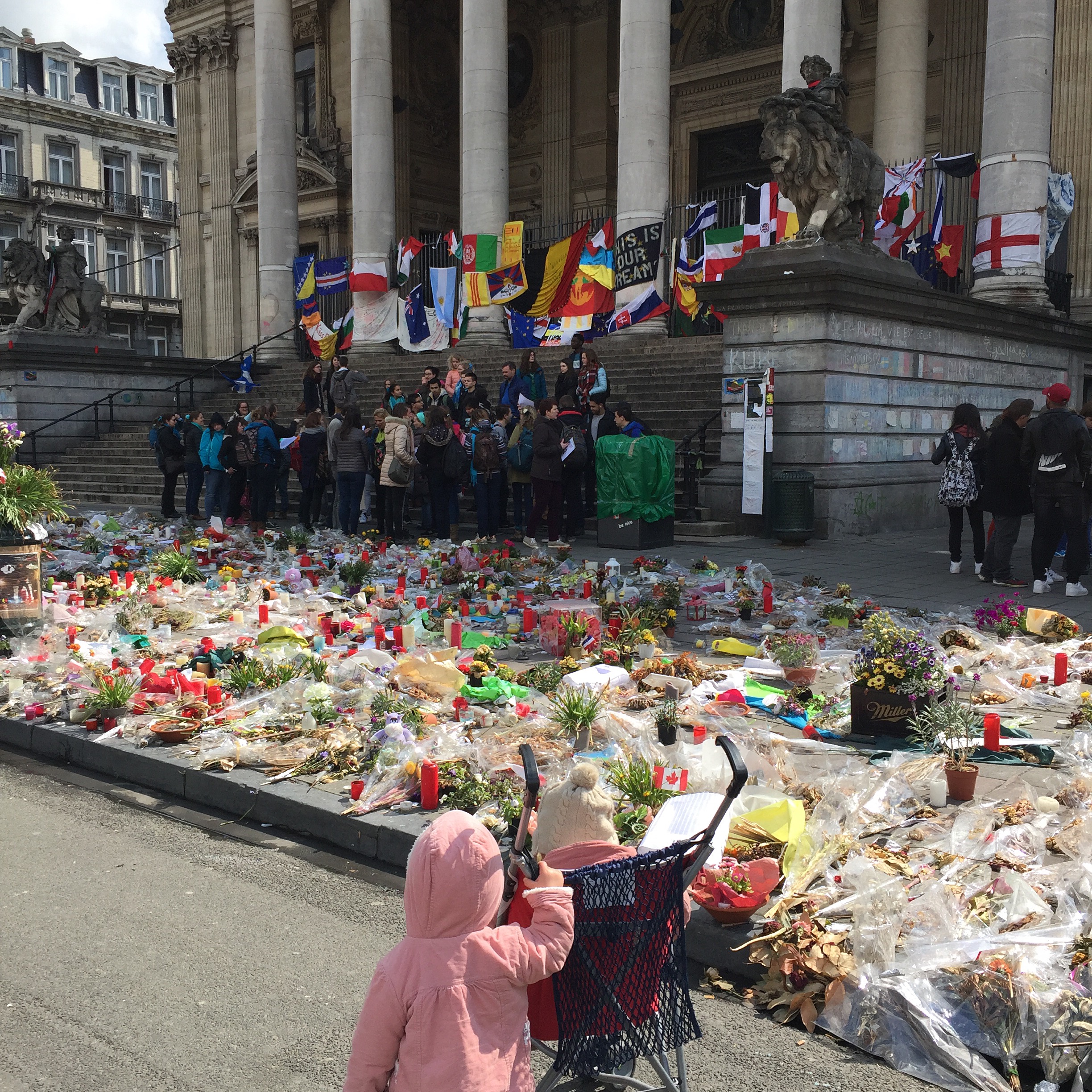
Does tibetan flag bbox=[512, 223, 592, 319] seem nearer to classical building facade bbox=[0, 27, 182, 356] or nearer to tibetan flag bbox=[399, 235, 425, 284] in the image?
tibetan flag bbox=[399, 235, 425, 284]

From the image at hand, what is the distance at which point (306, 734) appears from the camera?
21.7 feet

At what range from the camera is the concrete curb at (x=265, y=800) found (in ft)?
13.9

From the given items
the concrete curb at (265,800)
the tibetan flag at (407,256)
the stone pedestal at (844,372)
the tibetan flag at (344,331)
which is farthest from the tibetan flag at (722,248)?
the concrete curb at (265,800)

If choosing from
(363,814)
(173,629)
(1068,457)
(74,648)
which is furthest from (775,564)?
(363,814)

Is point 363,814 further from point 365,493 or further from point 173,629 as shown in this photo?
point 365,493

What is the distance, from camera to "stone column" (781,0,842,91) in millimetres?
19453

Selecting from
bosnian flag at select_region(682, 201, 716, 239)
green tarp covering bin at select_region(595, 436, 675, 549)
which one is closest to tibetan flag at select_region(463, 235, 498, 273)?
bosnian flag at select_region(682, 201, 716, 239)

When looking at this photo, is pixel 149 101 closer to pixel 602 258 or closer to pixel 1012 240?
pixel 602 258

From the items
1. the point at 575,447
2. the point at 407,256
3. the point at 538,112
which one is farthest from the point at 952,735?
the point at 538,112

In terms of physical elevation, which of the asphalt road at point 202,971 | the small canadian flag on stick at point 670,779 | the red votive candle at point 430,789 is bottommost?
the asphalt road at point 202,971

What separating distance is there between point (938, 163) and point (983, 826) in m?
18.8

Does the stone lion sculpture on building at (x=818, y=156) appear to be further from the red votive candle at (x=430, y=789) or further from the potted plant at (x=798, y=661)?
the red votive candle at (x=430, y=789)

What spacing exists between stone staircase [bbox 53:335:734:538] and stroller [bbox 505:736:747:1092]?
12363 mm

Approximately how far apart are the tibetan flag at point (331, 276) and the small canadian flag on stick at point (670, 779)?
78.9ft
